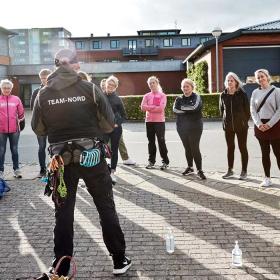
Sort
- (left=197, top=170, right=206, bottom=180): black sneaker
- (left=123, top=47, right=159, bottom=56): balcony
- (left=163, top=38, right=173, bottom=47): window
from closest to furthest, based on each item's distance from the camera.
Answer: (left=197, top=170, right=206, bottom=180): black sneaker, (left=123, top=47, right=159, bottom=56): balcony, (left=163, top=38, right=173, bottom=47): window

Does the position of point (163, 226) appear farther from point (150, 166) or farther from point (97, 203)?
point (150, 166)

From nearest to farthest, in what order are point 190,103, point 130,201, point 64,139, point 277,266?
1. point 64,139
2. point 277,266
3. point 130,201
4. point 190,103

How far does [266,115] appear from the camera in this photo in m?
7.06

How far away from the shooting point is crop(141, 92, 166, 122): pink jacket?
29.6ft

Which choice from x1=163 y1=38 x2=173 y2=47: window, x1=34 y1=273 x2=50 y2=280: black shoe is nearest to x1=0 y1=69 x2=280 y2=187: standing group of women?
x1=34 y1=273 x2=50 y2=280: black shoe

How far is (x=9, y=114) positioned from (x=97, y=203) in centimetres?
477

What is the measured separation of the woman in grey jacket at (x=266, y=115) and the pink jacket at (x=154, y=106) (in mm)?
2355

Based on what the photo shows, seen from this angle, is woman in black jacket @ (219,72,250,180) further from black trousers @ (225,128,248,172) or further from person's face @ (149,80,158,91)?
person's face @ (149,80,158,91)

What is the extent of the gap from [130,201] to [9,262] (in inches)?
102

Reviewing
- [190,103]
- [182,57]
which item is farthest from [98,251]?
[182,57]

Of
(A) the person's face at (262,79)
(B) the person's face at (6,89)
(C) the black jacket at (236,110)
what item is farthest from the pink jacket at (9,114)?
(A) the person's face at (262,79)

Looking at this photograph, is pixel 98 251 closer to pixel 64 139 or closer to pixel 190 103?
pixel 64 139

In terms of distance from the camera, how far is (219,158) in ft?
33.7

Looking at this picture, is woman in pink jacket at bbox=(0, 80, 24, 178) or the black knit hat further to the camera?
woman in pink jacket at bbox=(0, 80, 24, 178)
